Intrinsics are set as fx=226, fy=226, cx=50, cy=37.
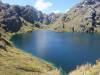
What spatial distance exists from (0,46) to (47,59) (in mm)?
27132

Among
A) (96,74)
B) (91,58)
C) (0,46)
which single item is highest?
(96,74)

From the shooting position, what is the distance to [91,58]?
13162 cm

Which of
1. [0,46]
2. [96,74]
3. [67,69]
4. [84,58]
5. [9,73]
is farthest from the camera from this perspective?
[84,58]

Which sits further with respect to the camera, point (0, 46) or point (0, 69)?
point (0, 46)

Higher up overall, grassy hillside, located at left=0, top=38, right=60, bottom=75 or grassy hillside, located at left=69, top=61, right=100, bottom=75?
grassy hillside, located at left=69, top=61, right=100, bottom=75

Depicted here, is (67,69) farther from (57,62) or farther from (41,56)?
(41,56)

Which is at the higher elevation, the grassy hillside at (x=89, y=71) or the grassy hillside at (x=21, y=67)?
the grassy hillside at (x=89, y=71)

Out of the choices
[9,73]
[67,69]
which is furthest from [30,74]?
[67,69]

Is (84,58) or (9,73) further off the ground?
(9,73)

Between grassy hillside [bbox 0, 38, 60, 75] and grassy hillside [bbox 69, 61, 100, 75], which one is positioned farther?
grassy hillside [bbox 0, 38, 60, 75]

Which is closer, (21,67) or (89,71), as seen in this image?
(89,71)

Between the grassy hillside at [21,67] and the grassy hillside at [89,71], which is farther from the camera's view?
the grassy hillside at [21,67]

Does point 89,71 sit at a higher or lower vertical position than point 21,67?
higher

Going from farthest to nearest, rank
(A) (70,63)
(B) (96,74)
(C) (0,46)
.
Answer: (C) (0,46) < (A) (70,63) < (B) (96,74)
